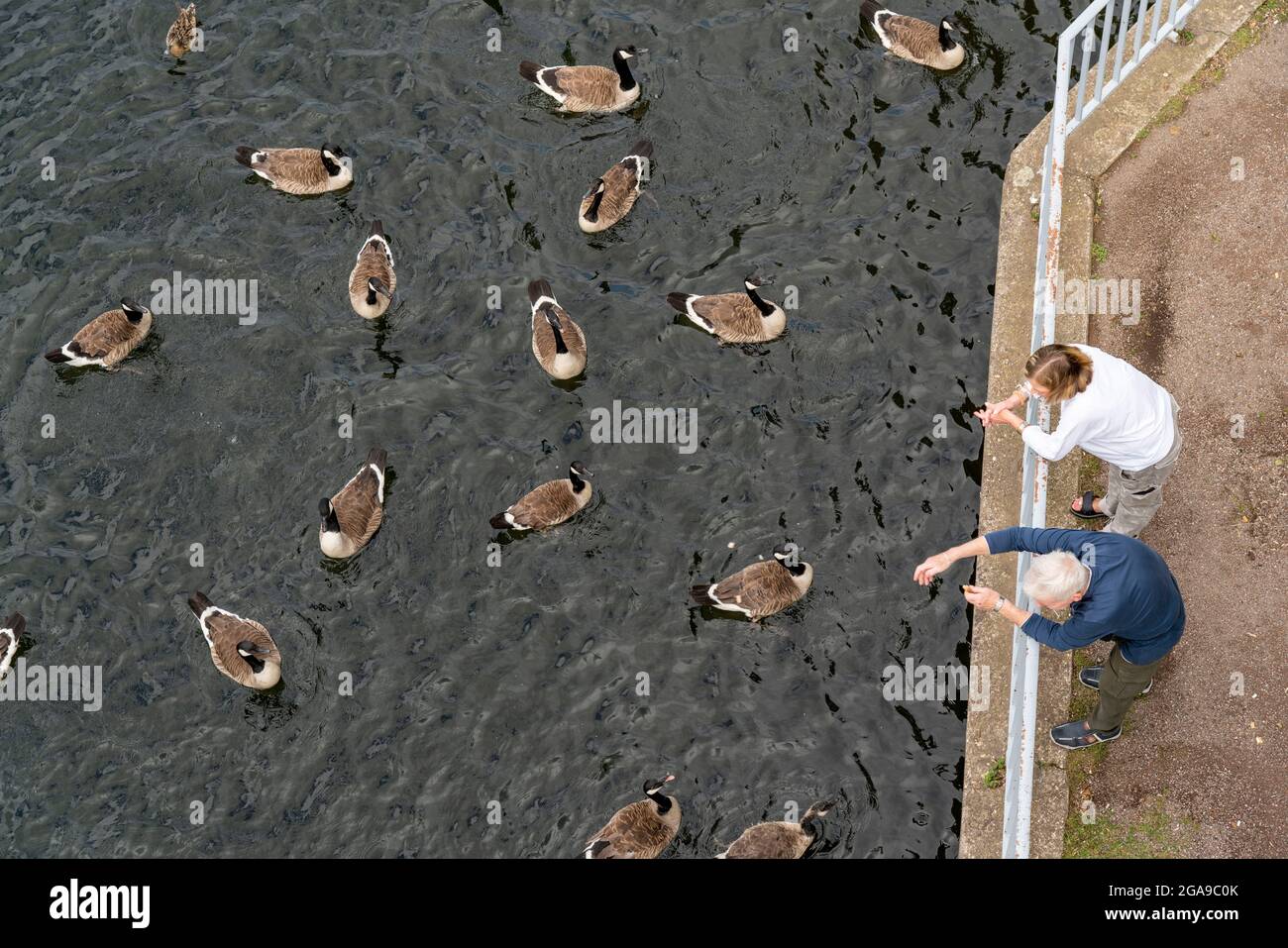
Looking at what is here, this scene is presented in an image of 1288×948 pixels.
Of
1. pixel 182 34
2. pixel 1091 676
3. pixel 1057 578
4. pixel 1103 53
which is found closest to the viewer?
pixel 1057 578

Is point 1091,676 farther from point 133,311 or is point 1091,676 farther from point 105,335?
point 105,335

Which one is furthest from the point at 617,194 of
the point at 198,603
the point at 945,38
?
the point at 198,603

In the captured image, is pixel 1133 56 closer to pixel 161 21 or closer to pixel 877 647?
pixel 877 647

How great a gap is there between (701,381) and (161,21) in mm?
9827

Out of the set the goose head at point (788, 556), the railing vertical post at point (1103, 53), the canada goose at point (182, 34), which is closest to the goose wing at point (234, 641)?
the goose head at point (788, 556)

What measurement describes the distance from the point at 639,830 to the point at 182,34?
12.7 m

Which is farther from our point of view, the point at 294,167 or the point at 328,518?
the point at 294,167

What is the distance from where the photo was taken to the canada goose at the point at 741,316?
14.9m

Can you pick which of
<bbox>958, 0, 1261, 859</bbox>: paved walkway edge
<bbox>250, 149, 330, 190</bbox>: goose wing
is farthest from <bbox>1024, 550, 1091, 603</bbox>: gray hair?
<bbox>250, 149, 330, 190</bbox>: goose wing

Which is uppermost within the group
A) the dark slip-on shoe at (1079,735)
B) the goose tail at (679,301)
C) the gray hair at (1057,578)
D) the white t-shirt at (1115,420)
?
the white t-shirt at (1115,420)

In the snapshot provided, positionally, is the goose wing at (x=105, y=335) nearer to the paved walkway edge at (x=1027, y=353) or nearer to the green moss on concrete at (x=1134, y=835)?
the paved walkway edge at (x=1027, y=353)

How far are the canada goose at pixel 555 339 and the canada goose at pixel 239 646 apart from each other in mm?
4449

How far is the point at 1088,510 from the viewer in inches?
462

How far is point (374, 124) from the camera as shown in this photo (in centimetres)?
1700
